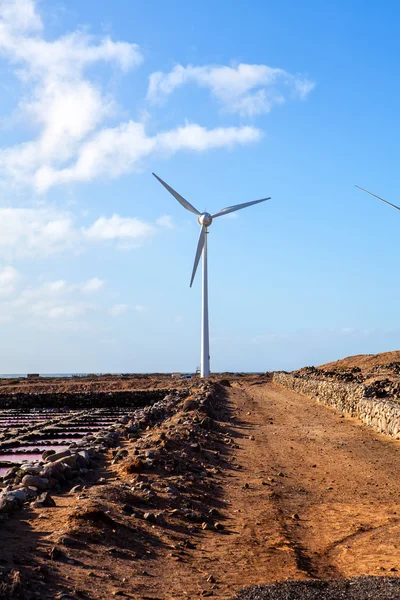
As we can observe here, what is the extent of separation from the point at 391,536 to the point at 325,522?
1291 millimetres

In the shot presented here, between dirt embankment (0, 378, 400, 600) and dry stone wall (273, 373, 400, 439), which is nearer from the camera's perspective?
dirt embankment (0, 378, 400, 600)

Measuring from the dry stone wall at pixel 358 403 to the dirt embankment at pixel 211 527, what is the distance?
3479mm

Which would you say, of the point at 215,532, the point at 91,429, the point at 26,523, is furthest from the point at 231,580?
the point at 91,429

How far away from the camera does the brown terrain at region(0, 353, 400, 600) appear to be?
7.20 meters

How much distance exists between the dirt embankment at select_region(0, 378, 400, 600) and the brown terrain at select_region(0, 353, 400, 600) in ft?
0.07

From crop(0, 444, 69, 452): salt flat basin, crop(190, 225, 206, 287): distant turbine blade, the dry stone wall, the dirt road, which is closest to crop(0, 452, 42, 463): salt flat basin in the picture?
crop(0, 444, 69, 452): salt flat basin

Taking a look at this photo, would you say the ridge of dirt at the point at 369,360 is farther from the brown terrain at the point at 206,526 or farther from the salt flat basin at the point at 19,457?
the brown terrain at the point at 206,526

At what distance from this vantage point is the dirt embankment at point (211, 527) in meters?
7.15

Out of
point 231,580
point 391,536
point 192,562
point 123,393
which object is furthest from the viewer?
point 123,393

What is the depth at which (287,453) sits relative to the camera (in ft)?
56.6

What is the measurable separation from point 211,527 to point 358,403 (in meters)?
17.7

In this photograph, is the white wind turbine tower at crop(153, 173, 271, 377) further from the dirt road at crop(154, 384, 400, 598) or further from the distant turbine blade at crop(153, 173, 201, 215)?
the dirt road at crop(154, 384, 400, 598)

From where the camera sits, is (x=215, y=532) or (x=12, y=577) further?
(x=215, y=532)

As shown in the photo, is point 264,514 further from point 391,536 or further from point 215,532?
point 391,536
